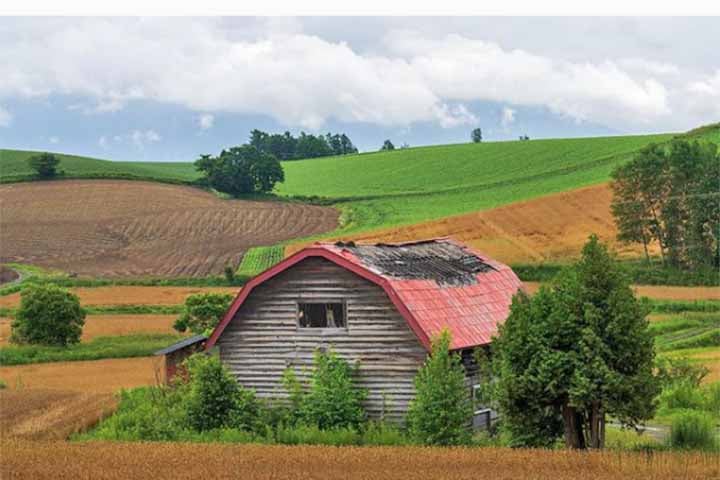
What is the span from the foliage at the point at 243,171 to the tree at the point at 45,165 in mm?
15793

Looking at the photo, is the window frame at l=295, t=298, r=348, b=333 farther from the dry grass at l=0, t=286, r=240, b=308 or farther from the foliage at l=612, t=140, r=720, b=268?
the foliage at l=612, t=140, r=720, b=268

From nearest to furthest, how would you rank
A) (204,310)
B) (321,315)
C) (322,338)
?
1. (322,338)
2. (321,315)
3. (204,310)

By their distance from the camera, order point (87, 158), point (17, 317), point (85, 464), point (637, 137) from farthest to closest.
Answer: point (87, 158) → point (637, 137) → point (17, 317) → point (85, 464)

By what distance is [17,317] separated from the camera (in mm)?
49438

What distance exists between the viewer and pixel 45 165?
358ft

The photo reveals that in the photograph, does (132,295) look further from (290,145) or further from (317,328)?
(290,145)

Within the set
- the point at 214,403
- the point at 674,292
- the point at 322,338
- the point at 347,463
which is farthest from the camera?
the point at 674,292

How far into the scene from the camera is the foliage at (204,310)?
45719mm

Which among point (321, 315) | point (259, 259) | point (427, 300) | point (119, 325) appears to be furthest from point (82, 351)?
point (259, 259)

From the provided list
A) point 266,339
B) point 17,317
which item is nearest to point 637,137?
point 17,317

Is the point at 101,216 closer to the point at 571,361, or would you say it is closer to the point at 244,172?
the point at 244,172

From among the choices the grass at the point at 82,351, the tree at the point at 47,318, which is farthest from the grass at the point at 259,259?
the tree at the point at 47,318

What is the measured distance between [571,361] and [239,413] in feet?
30.6

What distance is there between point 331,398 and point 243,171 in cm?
8226
